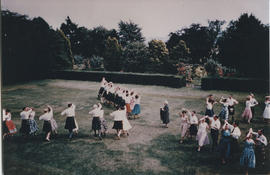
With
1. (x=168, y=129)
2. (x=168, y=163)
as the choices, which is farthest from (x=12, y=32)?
(x=168, y=163)

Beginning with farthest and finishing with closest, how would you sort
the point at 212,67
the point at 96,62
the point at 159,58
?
1. the point at 96,62
2. the point at 159,58
3. the point at 212,67

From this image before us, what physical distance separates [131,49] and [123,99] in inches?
689

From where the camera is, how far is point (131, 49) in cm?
2925

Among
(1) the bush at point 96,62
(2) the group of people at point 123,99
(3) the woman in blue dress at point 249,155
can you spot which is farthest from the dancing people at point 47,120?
(1) the bush at point 96,62

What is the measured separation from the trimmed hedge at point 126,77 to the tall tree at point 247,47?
5.09 metres

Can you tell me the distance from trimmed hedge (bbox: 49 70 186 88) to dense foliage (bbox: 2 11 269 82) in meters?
1.97

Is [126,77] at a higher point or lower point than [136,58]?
lower

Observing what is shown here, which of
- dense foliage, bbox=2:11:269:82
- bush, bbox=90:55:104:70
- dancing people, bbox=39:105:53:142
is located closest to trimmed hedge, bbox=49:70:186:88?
dense foliage, bbox=2:11:269:82

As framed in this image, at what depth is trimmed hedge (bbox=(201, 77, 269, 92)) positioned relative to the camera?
1720cm

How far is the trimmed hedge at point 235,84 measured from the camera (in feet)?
56.4

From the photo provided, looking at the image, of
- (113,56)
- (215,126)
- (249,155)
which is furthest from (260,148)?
(113,56)

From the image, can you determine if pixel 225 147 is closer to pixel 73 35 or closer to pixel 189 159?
pixel 189 159

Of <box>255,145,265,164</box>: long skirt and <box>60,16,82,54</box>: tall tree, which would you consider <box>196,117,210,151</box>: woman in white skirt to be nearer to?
<box>255,145,265,164</box>: long skirt

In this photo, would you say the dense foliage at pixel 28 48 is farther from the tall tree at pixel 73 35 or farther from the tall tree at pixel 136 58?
the tall tree at pixel 73 35
